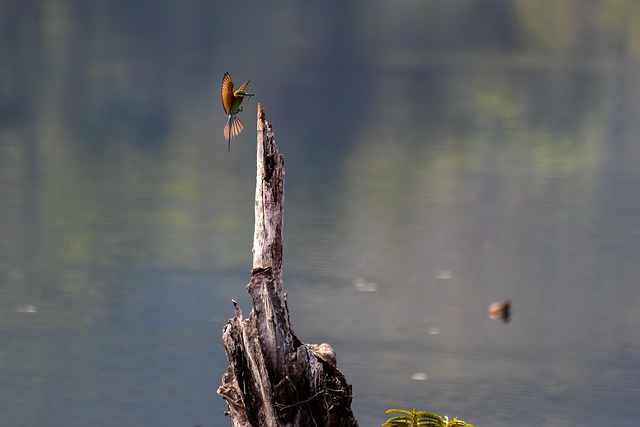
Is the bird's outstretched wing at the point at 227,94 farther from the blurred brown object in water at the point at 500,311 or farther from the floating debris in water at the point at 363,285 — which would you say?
the floating debris in water at the point at 363,285

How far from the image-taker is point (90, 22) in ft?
37.5

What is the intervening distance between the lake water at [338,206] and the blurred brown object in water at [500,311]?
2.1 inches

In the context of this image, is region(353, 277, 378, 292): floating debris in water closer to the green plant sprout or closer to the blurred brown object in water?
the blurred brown object in water

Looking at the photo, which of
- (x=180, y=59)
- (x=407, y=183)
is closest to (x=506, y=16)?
(x=180, y=59)

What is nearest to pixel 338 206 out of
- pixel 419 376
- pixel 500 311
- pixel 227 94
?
pixel 500 311

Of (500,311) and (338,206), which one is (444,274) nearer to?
(500,311)

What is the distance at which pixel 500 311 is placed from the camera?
4.73 m

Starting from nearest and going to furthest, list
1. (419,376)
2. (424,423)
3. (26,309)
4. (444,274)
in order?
(424,423) < (419,376) < (26,309) < (444,274)

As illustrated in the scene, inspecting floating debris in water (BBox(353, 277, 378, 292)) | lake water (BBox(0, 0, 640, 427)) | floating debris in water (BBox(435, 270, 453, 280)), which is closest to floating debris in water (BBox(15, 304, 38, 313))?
lake water (BBox(0, 0, 640, 427))

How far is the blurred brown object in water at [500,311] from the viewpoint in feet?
15.1

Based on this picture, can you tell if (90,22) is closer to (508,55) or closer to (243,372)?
(508,55)

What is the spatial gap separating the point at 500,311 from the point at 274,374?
2473 millimetres

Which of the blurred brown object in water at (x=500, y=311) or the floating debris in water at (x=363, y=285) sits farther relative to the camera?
the floating debris in water at (x=363, y=285)

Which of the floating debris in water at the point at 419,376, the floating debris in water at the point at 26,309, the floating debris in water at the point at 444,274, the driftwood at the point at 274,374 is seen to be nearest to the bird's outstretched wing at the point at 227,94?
the driftwood at the point at 274,374
